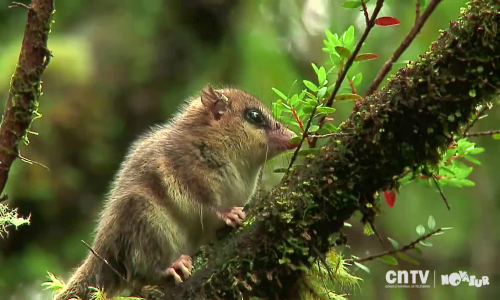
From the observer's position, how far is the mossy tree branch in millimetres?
2553

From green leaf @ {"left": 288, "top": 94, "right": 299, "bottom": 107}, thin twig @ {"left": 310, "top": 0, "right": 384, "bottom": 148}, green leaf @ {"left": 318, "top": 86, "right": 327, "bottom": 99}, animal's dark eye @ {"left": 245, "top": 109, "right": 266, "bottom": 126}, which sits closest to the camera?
thin twig @ {"left": 310, "top": 0, "right": 384, "bottom": 148}

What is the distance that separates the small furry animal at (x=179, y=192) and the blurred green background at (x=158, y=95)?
213 cm

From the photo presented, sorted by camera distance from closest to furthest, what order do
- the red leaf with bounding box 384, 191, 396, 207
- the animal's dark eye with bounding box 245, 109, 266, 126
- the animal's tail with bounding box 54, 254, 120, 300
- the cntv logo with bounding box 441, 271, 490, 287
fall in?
the red leaf with bounding box 384, 191, 396, 207
the animal's tail with bounding box 54, 254, 120, 300
the animal's dark eye with bounding box 245, 109, 266, 126
the cntv logo with bounding box 441, 271, 490, 287

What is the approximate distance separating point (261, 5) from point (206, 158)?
420 cm

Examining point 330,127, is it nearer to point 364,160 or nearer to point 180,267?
point 364,160

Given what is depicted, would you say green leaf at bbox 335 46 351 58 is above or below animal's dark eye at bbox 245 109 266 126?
below

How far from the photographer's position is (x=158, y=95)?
7.83 m

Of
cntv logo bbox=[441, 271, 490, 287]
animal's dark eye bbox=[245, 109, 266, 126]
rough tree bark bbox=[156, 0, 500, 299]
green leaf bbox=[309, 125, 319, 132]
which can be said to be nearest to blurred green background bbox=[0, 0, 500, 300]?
cntv logo bbox=[441, 271, 490, 287]

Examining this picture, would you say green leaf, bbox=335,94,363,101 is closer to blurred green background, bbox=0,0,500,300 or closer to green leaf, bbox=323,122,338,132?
green leaf, bbox=323,122,338,132

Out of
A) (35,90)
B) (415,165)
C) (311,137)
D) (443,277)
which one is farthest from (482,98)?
(443,277)

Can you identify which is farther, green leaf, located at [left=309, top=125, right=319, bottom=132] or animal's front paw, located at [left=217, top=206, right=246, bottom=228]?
animal's front paw, located at [left=217, top=206, right=246, bottom=228]

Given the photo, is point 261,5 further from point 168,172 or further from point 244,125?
point 168,172

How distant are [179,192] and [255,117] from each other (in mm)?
763

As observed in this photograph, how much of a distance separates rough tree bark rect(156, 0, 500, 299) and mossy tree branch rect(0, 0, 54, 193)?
0.89 meters
